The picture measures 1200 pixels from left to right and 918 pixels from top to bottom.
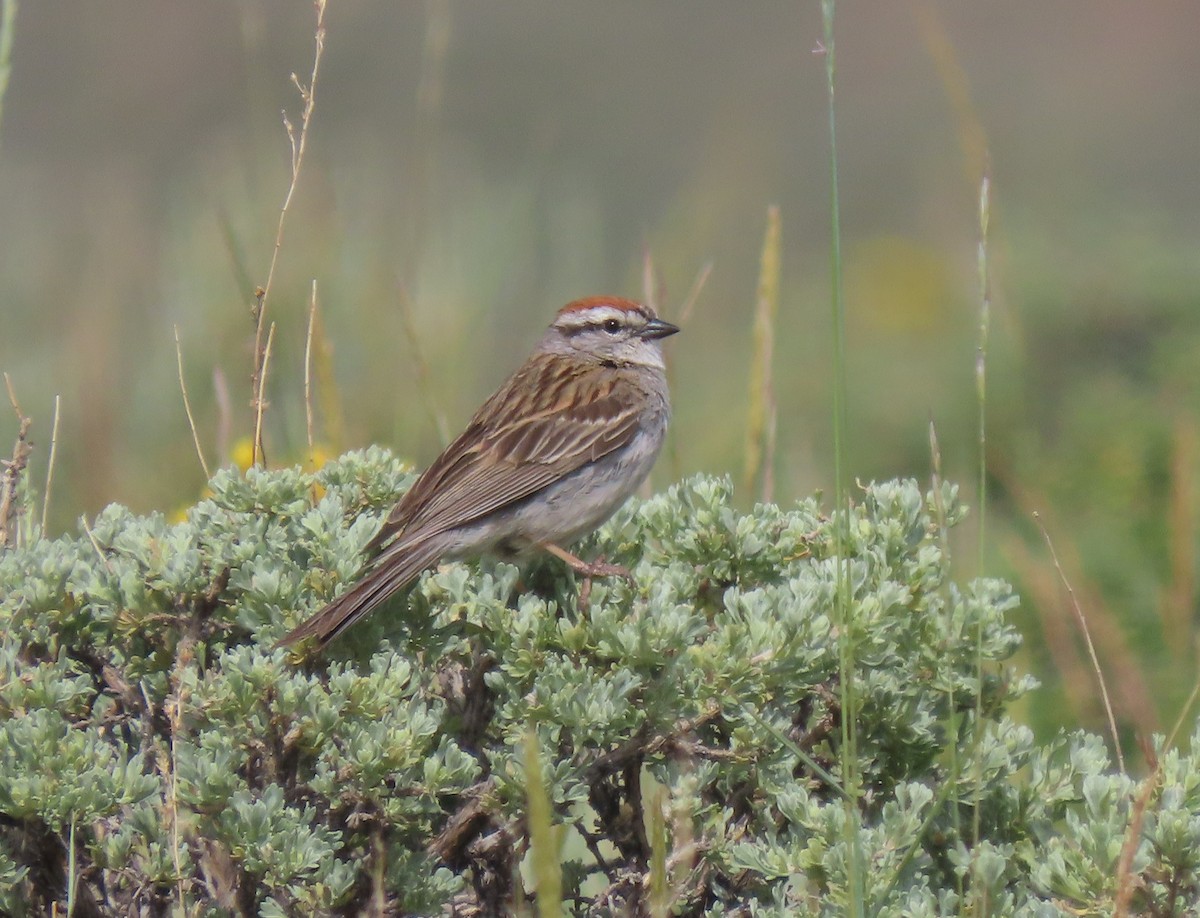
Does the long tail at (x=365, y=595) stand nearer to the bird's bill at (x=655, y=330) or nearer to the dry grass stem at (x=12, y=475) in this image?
the dry grass stem at (x=12, y=475)

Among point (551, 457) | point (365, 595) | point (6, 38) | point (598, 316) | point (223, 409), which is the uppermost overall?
point (6, 38)

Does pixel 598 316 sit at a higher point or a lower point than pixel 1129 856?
higher

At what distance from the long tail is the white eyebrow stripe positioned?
197 cm

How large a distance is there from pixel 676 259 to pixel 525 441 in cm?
469

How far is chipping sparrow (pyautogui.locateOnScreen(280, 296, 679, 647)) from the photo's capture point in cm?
450

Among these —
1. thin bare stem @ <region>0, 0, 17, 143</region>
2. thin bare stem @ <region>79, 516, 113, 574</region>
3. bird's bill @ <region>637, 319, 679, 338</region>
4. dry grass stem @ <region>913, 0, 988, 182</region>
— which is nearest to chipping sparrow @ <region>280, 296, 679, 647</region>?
bird's bill @ <region>637, 319, 679, 338</region>

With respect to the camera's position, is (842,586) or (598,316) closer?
(842,586)

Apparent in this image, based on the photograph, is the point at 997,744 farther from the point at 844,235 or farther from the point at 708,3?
the point at 708,3

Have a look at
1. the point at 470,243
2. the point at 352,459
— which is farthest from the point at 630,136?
the point at 352,459

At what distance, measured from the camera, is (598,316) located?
5918 millimetres

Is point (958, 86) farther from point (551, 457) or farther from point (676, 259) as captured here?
point (676, 259)

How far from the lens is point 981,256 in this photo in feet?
11.1

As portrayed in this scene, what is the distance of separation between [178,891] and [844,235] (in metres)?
12.6

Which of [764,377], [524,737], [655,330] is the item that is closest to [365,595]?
[524,737]
